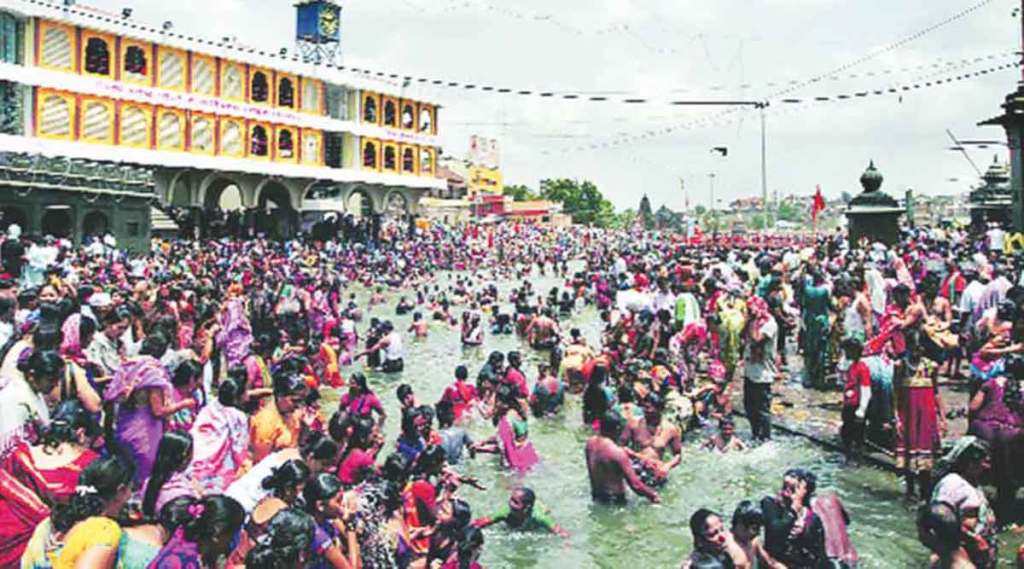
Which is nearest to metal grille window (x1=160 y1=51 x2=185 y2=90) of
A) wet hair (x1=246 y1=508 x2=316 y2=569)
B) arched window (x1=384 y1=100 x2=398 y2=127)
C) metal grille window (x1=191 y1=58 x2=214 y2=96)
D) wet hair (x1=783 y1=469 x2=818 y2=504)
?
metal grille window (x1=191 y1=58 x2=214 y2=96)

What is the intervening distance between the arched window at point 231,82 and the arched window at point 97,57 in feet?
17.0

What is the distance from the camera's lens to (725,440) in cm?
1051

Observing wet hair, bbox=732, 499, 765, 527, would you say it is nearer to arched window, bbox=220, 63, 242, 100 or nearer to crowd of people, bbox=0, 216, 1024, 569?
crowd of people, bbox=0, 216, 1024, 569

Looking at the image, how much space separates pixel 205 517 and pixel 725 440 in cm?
781

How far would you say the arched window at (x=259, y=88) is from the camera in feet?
129

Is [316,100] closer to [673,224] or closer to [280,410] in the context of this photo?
[280,410]

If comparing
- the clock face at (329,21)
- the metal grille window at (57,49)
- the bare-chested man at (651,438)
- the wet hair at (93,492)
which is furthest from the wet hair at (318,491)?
the clock face at (329,21)

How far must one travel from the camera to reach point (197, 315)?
1192 cm

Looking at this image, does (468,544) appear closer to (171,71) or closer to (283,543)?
(283,543)

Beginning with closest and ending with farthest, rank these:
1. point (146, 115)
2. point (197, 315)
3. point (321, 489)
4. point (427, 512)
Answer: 1. point (321, 489)
2. point (427, 512)
3. point (197, 315)
4. point (146, 115)

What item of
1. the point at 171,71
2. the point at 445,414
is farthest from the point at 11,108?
the point at 445,414

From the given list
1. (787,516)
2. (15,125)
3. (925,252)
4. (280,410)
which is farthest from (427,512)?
(15,125)

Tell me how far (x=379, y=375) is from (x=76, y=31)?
23049 mm

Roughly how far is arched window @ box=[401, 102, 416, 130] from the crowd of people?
30.6 m
